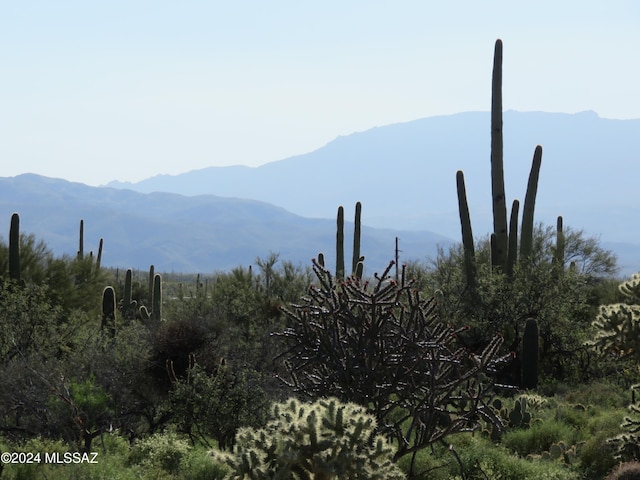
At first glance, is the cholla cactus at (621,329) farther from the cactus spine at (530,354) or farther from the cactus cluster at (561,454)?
the cactus spine at (530,354)

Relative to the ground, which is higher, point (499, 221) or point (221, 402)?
point (499, 221)

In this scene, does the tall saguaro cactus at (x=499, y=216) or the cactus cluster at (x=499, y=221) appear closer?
the cactus cluster at (x=499, y=221)

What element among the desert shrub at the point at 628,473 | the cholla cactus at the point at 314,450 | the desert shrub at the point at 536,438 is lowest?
the desert shrub at the point at 536,438

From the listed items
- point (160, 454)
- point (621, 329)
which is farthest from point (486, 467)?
point (160, 454)

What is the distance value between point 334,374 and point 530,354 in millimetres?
12440

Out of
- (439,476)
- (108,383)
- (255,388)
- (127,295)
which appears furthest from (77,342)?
(127,295)

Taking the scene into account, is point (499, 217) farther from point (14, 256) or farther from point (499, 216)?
point (14, 256)

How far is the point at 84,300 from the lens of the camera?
26.9 metres

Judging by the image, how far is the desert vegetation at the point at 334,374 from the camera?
9250 mm

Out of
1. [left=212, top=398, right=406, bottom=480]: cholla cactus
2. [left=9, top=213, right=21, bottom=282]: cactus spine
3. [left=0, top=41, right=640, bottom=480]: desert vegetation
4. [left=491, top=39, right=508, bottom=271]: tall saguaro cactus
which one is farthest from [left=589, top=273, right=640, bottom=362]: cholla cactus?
[left=9, top=213, right=21, bottom=282]: cactus spine

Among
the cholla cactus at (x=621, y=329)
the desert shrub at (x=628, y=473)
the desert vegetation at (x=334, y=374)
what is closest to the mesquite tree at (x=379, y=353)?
the desert vegetation at (x=334, y=374)

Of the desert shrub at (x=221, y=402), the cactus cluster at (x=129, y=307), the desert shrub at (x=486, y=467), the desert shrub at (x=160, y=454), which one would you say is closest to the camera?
the desert shrub at (x=486, y=467)

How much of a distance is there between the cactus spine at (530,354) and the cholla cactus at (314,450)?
14.7 meters

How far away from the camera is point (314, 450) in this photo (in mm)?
6629
